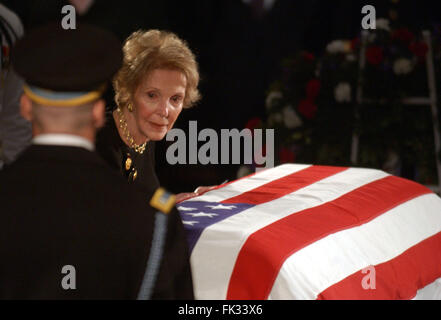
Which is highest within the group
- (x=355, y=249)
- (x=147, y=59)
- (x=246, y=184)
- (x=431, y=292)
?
(x=147, y=59)

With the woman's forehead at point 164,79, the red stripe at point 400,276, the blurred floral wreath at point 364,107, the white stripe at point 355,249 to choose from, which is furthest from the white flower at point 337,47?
the woman's forehead at point 164,79

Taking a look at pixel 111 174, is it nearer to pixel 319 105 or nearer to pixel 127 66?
pixel 127 66

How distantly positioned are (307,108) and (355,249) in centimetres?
225

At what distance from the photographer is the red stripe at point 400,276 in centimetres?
169

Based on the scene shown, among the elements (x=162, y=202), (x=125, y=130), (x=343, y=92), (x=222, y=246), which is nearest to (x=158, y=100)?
(x=125, y=130)

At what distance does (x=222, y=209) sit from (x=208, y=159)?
2598 millimetres

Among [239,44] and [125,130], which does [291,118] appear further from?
[125,130]

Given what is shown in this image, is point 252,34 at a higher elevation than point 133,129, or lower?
higher

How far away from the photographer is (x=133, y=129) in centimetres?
214

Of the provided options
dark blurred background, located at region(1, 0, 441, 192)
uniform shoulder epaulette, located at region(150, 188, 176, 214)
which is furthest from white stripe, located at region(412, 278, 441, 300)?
dark blurred background, located at region(1, 0, 441, 192)

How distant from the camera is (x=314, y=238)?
177 centimetres

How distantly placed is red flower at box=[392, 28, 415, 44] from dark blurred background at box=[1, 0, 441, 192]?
65 centimetres

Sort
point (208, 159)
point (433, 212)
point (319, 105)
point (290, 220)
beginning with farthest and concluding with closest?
point (208, 159), point (319, 105), point (433, 212), point (290, 220)
